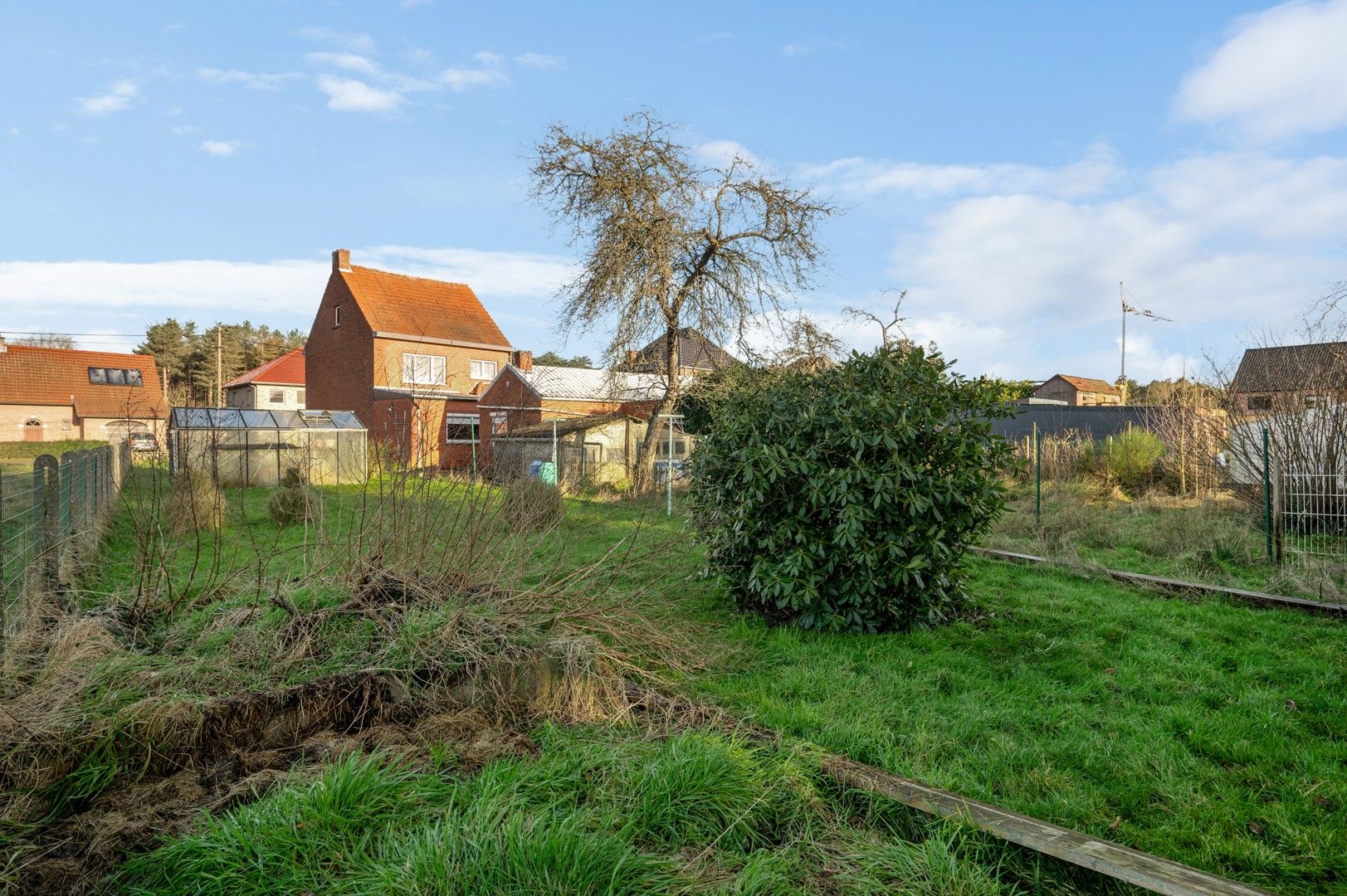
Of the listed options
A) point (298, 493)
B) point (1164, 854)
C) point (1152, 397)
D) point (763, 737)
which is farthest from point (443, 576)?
point (1152, 397)

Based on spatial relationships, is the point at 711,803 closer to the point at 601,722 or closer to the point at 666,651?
the point at 601,722

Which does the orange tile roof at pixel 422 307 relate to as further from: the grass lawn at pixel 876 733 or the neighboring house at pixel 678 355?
the grass lawn at pixel 876 733

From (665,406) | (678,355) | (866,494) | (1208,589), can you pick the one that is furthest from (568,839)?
(678,355)

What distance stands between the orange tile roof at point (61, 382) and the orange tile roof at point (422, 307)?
1632cm

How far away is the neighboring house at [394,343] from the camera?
33.3 metres

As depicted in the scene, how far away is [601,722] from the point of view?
4254mm

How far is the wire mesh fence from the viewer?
213 inches

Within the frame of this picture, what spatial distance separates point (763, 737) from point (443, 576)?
8.39 ft

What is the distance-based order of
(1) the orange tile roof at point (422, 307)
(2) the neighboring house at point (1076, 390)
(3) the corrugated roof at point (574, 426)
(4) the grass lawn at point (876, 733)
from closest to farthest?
(4) the grass lawn at point (876, 733)
(3) the corrugated roof at point (574, 426)
(1) the orange tile roof at point (422, 307)
(2) the neighboring house at point (1076, 390)

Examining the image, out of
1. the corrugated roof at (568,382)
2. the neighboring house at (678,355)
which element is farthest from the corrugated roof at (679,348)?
the corrugated roof at (568,382)

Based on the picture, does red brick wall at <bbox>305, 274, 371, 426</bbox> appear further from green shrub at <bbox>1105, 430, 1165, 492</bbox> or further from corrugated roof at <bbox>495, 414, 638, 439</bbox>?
green shrub at <bbox>1105, 430, 1165, 492</bbox>

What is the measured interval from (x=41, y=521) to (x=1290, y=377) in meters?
15.7

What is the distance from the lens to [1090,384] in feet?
242

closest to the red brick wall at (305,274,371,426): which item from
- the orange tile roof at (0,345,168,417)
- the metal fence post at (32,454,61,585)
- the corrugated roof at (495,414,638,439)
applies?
the corrugated roof at (495,414,638,439)
